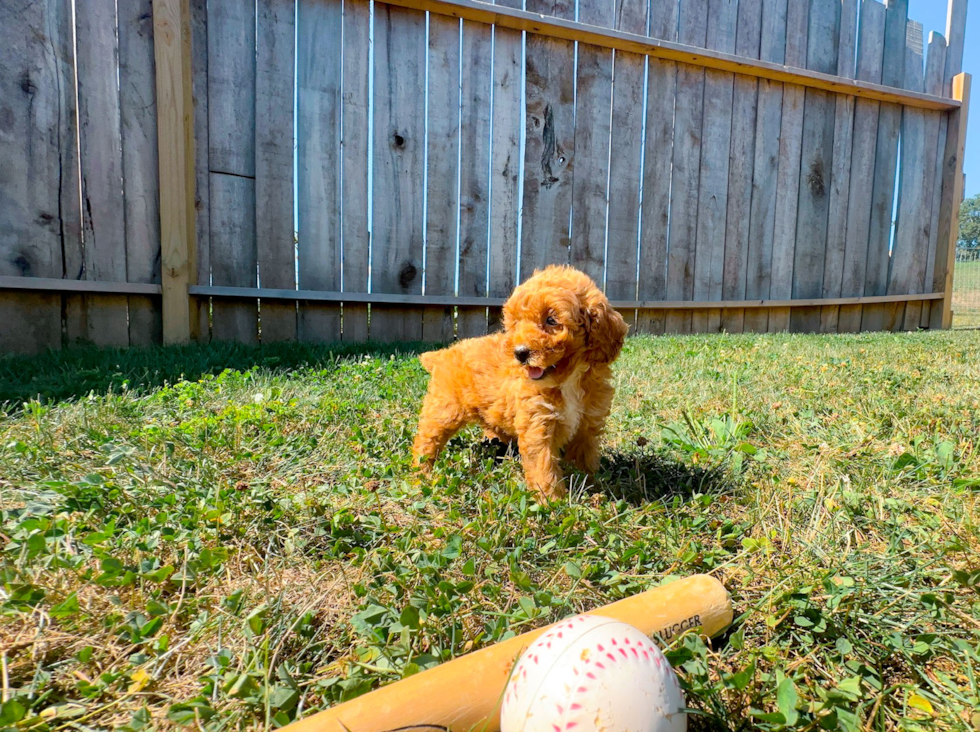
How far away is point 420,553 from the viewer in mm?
1680

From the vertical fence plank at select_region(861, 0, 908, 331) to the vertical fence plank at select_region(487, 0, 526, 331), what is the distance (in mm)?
5365

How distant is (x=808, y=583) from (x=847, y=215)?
25.5 feet

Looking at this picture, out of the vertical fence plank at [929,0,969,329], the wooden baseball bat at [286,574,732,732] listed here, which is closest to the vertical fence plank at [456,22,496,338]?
the wooden baseball bat at [286,574,732,732]

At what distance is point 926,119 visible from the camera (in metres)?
8.05

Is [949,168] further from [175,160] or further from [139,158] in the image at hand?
[139,158]

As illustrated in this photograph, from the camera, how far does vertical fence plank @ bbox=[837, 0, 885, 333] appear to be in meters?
7.40

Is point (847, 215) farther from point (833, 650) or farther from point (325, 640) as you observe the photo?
point (325, 640)

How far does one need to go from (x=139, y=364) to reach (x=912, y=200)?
31.9 ft

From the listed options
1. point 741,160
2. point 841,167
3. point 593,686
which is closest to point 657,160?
point 741,160

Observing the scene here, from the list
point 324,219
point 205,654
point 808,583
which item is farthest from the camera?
point 324,219

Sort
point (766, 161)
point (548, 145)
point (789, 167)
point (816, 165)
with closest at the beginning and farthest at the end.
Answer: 1. point (548, 145)
2. point (766, 161)
3. point (789, 167)
4. point (816, 165)

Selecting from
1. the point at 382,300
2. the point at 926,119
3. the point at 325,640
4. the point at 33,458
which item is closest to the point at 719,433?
the point at 325,640

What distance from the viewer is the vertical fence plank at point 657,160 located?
632 centimetres

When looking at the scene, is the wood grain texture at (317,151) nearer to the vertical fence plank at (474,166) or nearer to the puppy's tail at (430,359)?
the vertical fence plank at (474,166)
